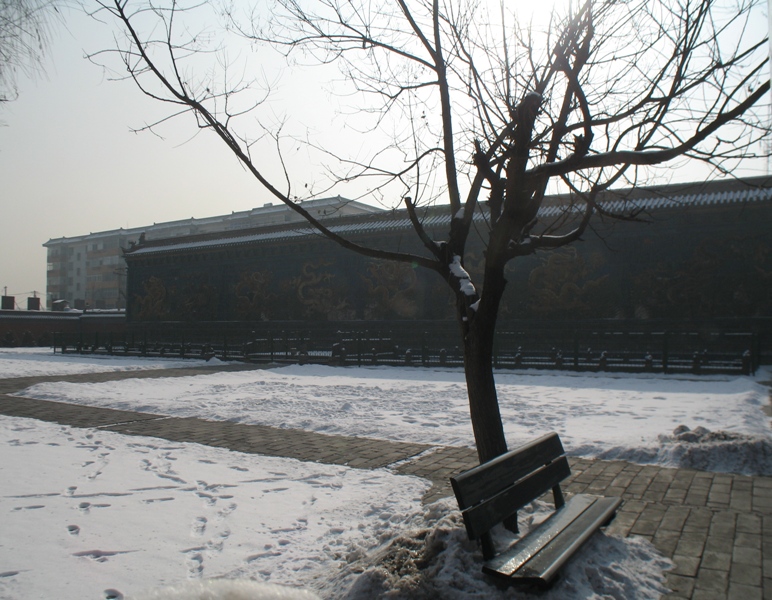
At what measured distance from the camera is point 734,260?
1770 centimetres

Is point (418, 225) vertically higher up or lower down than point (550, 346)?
higher up

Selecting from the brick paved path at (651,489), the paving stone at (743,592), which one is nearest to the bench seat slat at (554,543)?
the brick paved path at (651,489)

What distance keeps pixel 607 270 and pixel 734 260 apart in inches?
141

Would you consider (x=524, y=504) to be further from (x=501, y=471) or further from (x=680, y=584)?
(x=680, y=584)

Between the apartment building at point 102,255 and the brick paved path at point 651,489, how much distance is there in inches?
1963

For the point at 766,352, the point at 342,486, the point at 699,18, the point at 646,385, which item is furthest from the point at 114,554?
the point at 766,352

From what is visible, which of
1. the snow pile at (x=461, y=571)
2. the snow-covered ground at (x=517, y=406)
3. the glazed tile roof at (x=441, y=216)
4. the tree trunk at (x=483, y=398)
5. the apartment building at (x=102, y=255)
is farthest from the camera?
the apartment building at (x=102, y=255)

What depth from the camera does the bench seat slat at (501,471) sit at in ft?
8.70

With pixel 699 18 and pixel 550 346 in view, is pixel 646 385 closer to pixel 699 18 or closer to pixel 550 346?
pixel 550 346

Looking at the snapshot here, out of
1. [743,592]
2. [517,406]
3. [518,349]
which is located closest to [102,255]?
[518,349]

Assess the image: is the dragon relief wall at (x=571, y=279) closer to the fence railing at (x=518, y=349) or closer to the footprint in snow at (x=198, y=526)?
the fence railing at (x=518, y=349)

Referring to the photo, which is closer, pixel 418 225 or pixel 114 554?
pixel 114 554

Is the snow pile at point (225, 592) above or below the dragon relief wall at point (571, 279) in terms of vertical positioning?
below

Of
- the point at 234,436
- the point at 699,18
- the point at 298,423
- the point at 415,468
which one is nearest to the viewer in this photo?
the point at 699,18
